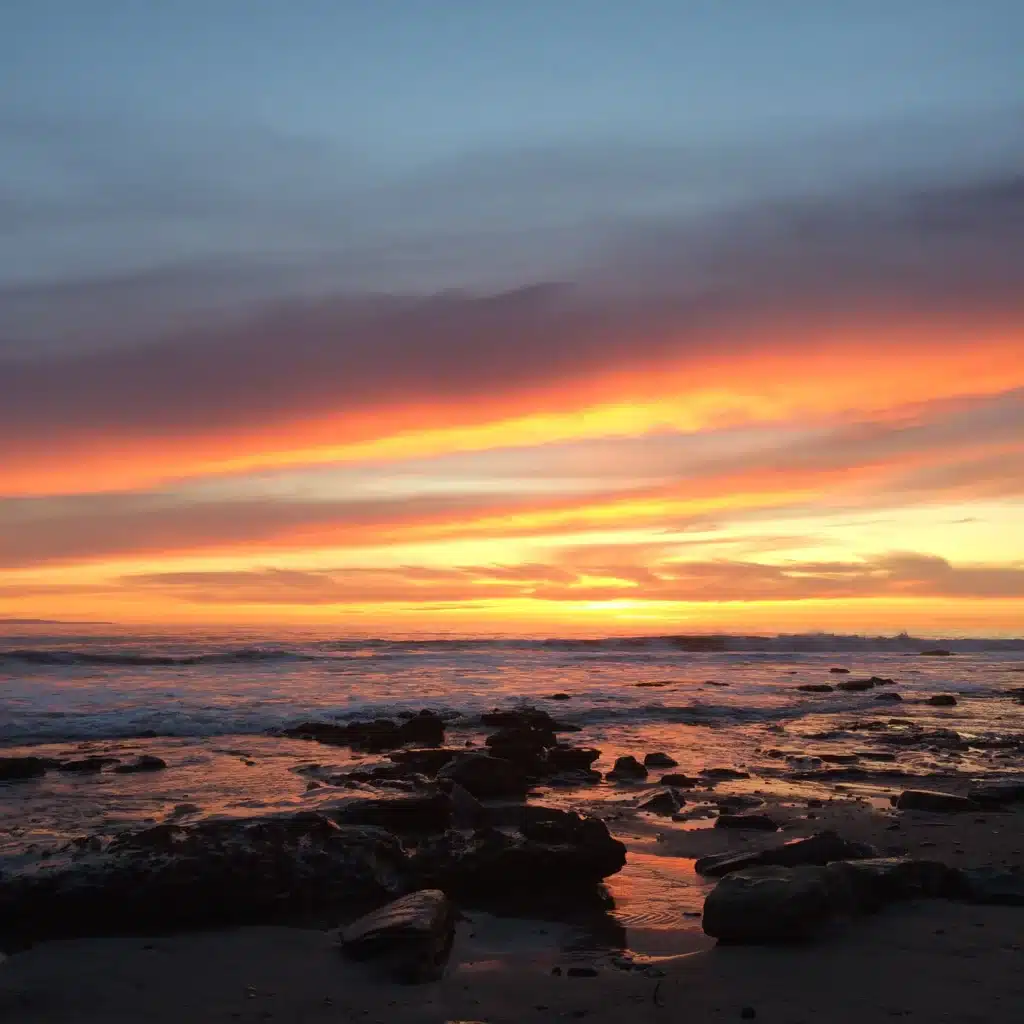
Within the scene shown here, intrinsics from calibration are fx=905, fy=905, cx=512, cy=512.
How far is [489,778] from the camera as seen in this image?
1282 centimetres

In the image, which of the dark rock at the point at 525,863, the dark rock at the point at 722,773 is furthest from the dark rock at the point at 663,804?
the dark rock at the point at 525,863

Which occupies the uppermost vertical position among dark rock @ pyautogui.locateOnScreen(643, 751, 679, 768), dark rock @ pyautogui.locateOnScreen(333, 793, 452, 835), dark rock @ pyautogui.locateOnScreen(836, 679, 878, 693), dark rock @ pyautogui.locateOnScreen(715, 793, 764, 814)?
dark rock @ pyautogui.locateOnScreen(333, 793, 452, 835)

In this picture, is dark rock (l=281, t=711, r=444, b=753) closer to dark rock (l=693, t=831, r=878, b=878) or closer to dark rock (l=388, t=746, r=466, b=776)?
dark rock (l=388, t=746, r=466, b=776)

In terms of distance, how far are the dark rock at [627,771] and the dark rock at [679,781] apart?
24.2 inches

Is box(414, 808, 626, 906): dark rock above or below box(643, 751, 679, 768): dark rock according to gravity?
above

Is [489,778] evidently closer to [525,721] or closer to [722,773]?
[722,773]

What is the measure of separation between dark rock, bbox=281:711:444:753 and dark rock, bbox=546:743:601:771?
4.06 meters

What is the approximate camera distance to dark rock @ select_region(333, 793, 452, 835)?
32.2ft

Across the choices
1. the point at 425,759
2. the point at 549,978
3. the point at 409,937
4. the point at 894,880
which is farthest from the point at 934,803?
the point at 409,937

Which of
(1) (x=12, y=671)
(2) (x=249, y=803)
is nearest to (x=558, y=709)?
(2) (x=249, y=803)

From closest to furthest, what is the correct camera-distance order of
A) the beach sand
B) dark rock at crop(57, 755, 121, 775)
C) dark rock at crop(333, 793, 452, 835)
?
the beach sand → dark rock at crop(333, 793, 452, 835) → dark rock at crop(57, 755, 121, 775)

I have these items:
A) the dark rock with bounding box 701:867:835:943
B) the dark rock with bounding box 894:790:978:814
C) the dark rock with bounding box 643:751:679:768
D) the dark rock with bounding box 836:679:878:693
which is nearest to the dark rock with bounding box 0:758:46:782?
the dark rock with bounding box 643:751:679:768

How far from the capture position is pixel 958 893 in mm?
7188

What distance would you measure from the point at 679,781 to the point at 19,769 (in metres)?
9.83
